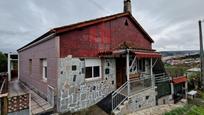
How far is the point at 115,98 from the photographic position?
8945 millimetres

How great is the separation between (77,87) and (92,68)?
5.47 ft

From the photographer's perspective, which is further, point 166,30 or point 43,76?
point 166,30

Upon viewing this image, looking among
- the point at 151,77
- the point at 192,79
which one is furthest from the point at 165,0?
the point at 192,79

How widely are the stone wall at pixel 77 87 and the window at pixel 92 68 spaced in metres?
0.29

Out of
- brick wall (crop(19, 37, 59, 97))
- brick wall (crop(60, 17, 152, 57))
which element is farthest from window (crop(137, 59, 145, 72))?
brick wall (crop(19, 37, 59, 97))

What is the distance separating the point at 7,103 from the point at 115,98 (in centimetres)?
572

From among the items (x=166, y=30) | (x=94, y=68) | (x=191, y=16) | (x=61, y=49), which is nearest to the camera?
(x=61, y=49)

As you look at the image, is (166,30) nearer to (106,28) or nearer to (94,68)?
(106,28)

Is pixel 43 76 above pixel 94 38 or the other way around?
the other way around

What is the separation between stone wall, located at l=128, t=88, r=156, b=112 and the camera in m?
8.98

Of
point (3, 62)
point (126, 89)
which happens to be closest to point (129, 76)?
point (126, 89)

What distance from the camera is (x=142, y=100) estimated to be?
9633 mm

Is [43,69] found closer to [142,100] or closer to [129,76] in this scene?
[129,76]

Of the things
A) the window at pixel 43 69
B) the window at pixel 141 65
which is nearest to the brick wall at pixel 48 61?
the window at pixel 43 69
